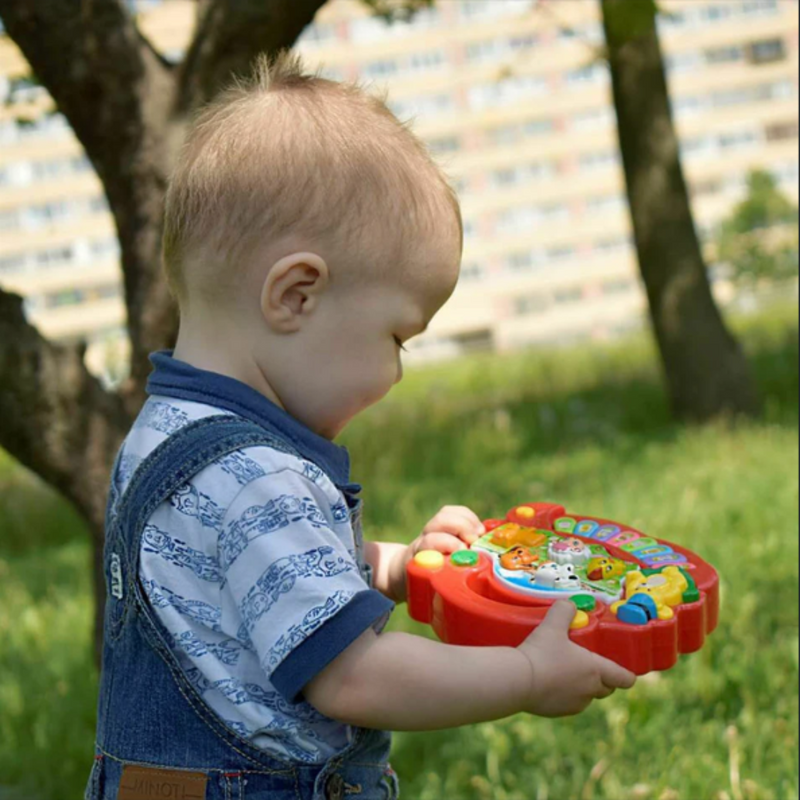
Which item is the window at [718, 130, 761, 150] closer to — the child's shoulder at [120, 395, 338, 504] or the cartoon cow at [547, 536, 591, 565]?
the cartoon cow at [547, 536, 591, 565]

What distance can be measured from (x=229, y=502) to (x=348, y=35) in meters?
43.2

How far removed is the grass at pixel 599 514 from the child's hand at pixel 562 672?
0.07m

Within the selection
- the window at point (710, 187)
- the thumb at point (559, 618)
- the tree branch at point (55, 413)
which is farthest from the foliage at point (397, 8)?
the window at point (710, 187)

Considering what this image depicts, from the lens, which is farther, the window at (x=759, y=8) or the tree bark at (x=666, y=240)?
the window at (x=759, y=8)

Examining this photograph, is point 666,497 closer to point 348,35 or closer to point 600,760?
point 600,760

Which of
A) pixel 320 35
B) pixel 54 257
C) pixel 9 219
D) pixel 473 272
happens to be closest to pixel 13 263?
pixel 54 257

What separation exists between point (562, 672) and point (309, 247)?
68 cm

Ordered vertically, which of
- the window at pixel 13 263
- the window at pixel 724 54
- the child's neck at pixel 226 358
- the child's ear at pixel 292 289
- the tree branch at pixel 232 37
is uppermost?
the window at pixel 724 54

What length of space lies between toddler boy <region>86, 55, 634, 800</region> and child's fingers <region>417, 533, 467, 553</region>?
11.0 inches

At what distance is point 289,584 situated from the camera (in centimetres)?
146

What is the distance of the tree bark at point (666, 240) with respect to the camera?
22.6 feet

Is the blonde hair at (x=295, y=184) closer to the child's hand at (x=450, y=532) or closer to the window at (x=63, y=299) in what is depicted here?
the child's hand at (x=450, y=532)

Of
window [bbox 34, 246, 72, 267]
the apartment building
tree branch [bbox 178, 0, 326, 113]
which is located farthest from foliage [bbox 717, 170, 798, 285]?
tree branch [bbox 178, 0, 326, 113]

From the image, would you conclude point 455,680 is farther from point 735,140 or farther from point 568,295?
point 735,140
